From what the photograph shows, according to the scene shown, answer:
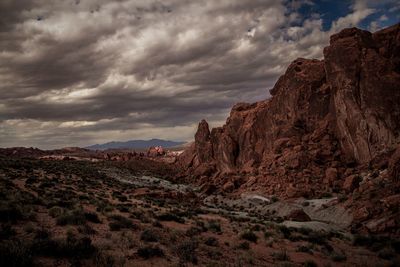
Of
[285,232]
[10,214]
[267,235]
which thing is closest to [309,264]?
[267,235]

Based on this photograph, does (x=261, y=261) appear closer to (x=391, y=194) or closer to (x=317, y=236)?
(x=317, y=236)

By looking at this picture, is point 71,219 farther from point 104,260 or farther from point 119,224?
point 104,260

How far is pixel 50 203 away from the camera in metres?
17.8

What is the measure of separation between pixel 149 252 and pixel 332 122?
4280cm

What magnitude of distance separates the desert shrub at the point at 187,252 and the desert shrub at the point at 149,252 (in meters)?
0.75

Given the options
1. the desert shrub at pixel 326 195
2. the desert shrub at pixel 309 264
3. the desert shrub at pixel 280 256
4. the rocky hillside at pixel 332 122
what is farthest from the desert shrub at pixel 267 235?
the desert shrub at pixel 326 195

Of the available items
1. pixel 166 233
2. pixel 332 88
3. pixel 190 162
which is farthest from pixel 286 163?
pixel 190 162

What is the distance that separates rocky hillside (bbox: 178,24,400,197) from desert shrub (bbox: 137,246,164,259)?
22615 millimetres

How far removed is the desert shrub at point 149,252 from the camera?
1063cm

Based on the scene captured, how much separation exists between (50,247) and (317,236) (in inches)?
645

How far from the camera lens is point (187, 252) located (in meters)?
11.6

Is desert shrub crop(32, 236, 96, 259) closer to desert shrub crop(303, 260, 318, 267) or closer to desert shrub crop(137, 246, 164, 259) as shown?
desert shrub crop(137, 246, 164, 259)

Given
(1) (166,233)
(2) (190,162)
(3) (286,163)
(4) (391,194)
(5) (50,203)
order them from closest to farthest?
(1) (166,233), (5) (50,203), (4) (391,194), (3) (286,163), (2) (190,162)

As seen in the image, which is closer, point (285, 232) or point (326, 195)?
point (285, 232)
